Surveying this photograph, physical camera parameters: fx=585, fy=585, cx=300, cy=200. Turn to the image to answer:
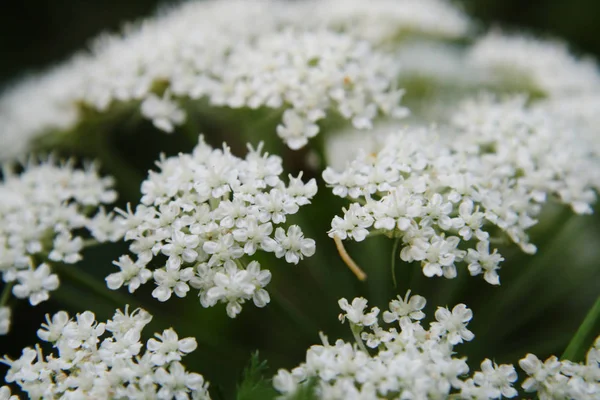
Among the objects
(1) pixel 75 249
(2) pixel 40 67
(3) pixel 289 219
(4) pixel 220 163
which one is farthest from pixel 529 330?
(2) pixel 40 67

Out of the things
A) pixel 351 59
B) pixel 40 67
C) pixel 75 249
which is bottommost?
pixel 40 67

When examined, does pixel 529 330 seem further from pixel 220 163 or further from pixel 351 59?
pixel 220 163

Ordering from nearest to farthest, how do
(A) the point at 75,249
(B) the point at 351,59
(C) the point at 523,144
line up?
(A) the point at 75,249, (C) the point at 523,144, (B) the point at 351,59

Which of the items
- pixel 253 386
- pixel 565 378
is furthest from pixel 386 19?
pixel 253 386

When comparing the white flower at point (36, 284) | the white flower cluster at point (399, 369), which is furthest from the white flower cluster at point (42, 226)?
the white flower cluster at point (399, 369)

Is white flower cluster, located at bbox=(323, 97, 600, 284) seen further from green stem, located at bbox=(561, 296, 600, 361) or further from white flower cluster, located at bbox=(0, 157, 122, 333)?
white flower cluster, located at bbox=(0, 157, 122, 333)

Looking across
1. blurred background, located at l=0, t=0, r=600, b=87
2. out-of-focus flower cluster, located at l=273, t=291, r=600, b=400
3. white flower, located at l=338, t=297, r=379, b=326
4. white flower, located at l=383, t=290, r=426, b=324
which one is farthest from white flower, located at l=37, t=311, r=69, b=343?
blurred background, located at l=0, t=0, r=600, b=87

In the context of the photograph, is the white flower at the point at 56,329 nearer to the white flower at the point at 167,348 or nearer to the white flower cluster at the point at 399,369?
the white flower at the point at 167,348

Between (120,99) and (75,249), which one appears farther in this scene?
(120,99)
